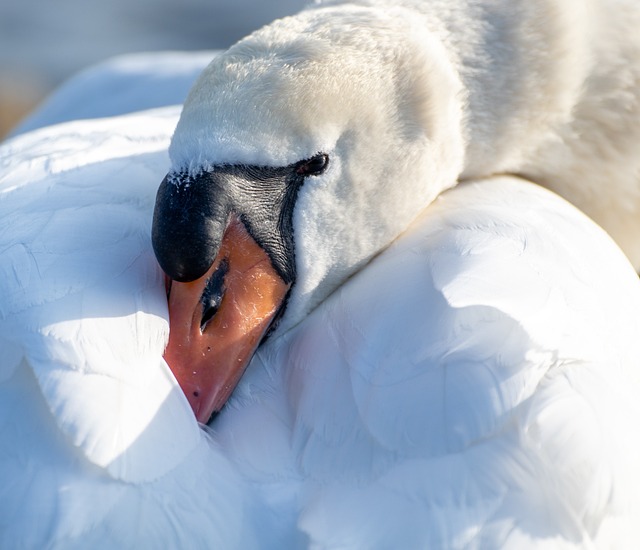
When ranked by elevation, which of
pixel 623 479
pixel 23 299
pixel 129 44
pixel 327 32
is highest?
pixel 327 32

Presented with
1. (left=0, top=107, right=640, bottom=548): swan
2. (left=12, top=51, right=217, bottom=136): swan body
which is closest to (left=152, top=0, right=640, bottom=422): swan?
(left=0, top=107, right=640, bottom=548): swan

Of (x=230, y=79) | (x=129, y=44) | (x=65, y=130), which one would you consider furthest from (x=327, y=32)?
(x=129, y=44)

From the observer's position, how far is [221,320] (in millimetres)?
2693

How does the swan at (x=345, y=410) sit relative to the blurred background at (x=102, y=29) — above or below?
above

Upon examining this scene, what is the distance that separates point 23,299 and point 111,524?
57cm

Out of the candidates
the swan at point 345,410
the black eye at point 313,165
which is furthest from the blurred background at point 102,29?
the swan at point 345,410

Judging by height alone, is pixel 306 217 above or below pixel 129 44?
above

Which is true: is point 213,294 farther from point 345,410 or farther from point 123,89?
point 123,89

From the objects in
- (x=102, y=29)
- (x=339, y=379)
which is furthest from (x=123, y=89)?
(x=102, y=29)

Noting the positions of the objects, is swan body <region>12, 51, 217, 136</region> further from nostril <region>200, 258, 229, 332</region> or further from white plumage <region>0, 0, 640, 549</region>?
nostril <region>200, 258, 229, 332</region>

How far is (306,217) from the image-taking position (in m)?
2.82

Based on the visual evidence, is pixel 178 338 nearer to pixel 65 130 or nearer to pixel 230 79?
pixel 230 79

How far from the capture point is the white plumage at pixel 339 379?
2328 millimetres

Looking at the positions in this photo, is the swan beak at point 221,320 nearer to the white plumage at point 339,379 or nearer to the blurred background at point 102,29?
the white plumage at point 339,379
